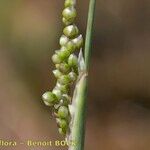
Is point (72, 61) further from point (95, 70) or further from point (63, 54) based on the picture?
point (95, 70)

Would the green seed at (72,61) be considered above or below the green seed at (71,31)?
below

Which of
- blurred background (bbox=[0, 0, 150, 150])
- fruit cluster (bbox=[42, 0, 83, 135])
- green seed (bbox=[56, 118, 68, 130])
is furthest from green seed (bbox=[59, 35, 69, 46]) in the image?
blurred background (bbox=[0, 0, 150, 150])

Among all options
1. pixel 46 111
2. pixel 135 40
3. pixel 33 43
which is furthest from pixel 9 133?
pixel 135 40

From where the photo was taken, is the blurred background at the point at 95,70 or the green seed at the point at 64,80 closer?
the green seed at the point at 64,80

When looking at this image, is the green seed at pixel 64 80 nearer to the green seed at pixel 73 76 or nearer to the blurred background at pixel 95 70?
the green seed at pixel 73 76

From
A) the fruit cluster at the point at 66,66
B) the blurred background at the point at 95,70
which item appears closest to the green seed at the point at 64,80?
the fruit cluster at the point at 66,66

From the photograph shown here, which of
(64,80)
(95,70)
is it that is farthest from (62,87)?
(95,70)
